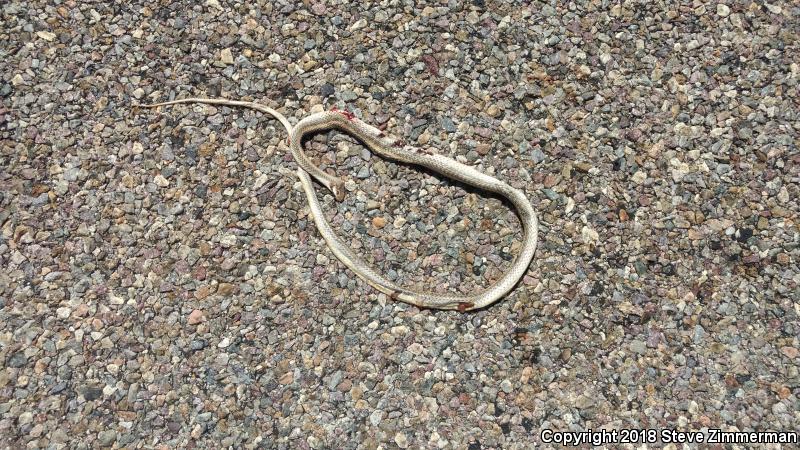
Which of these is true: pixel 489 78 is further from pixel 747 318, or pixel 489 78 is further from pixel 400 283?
pixel 747 318

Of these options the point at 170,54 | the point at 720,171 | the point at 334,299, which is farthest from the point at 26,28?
the point at 720,171

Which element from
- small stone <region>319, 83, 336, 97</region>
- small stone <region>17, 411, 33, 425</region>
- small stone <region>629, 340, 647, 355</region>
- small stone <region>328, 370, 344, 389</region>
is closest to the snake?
small stone <region>319, 83, 336, 97</region>

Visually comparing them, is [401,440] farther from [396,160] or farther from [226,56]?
[226,56]

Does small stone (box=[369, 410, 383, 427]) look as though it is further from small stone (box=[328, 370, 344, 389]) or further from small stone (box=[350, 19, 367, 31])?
small stone (box=[350, 19, 367, 31])

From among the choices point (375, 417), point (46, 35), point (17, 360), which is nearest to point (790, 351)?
point (375, 417)

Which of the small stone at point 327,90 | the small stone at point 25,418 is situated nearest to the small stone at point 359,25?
the small stone at point 327,90
